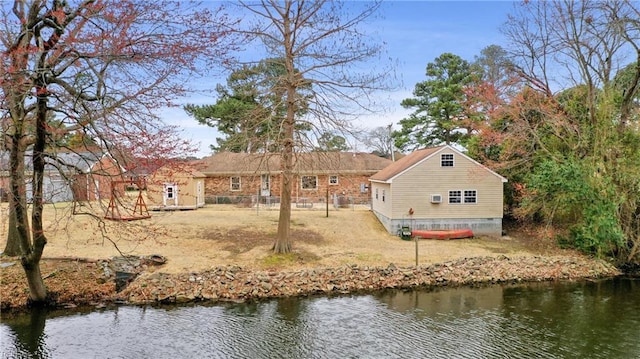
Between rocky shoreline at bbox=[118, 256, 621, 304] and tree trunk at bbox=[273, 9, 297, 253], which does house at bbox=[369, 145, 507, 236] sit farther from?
tree trunk at bbox=[273, 9, 297, 253]

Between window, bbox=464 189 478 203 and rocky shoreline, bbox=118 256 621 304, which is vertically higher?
window, bbox=464 189 478 203

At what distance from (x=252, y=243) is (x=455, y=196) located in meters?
10.6

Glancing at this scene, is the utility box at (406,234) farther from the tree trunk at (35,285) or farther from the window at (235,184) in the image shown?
the window at (235,184)

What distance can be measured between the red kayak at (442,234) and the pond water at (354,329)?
6.22 metres

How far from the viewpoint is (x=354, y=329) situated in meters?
10.5

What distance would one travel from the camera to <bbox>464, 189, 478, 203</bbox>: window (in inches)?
819

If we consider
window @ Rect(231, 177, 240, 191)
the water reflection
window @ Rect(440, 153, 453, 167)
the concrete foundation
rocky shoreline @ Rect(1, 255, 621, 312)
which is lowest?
the water reflection

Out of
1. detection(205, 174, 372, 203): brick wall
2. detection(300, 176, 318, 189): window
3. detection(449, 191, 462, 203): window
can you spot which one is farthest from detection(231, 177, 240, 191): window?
detection(449, 191, 462, 203): window

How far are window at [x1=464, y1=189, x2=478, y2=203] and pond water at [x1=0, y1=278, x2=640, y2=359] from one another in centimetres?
780

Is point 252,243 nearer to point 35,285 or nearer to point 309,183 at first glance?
point 35,285

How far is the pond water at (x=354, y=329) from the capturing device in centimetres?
925

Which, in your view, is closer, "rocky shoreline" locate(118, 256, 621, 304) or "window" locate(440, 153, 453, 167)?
"rocky shoreline" locate(118, 256, 621, 304)

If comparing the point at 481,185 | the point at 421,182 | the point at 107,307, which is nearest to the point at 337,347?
the point at 107,307

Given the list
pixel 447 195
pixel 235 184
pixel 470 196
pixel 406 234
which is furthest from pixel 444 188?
pixel 235 184
